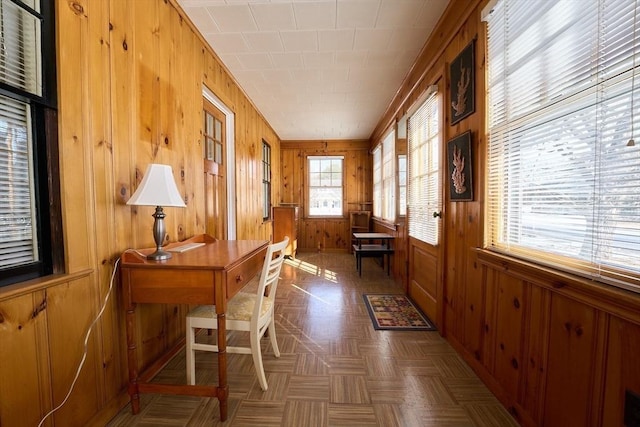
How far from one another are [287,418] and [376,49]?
9.83ft

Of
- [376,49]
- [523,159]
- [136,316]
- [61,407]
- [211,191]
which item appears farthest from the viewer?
[211,191]

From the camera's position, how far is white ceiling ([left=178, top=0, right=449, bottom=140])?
6.64 feet

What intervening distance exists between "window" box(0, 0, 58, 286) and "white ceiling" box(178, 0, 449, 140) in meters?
1.24

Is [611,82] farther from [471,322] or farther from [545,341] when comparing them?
[471,322]

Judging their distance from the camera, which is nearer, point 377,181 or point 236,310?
point 236,310

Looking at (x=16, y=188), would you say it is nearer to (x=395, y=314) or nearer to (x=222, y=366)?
(x=222, y=366)

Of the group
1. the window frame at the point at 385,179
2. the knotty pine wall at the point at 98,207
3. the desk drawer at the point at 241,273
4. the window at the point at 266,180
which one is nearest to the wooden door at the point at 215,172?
the knotty pine wall at the point at 98,207

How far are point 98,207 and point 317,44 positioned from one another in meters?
2.21

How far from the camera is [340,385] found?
1670 mm

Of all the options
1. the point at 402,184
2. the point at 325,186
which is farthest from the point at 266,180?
the point at 402,184

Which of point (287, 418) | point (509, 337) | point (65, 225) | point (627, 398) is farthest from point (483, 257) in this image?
point (65, 225)

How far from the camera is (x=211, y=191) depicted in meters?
2.74

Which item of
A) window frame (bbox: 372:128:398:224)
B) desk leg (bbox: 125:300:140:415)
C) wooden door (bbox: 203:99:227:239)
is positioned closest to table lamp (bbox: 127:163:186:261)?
desk leg (bbox: 125:300:140:415)

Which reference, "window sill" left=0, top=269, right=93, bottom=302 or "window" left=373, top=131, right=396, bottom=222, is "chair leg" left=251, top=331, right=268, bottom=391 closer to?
"window sill" left=0, top=269, right=93, bottom=302
